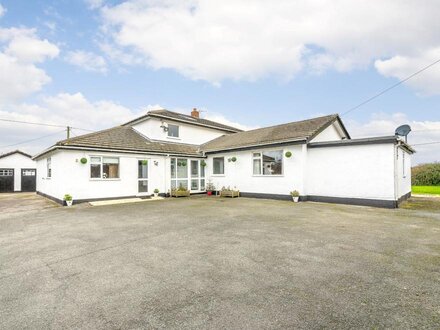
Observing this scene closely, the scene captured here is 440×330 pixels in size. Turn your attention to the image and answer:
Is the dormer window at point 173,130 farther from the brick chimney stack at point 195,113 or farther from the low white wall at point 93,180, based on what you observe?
the brick chimney stack at point 195,113

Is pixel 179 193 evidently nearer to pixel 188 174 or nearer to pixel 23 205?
pixel 188 174

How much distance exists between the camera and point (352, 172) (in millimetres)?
11719

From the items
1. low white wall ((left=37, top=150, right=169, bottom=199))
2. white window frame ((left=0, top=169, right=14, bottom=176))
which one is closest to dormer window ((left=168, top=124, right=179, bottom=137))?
low white wall ((left=37, top=150, right=169, bottom=199))

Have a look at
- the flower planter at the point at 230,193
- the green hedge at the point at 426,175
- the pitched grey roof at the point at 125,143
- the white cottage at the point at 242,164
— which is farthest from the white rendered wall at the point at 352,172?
the green hedge at the point at 426,175

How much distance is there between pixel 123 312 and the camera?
2770 mm

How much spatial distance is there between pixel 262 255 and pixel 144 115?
15.3 meters

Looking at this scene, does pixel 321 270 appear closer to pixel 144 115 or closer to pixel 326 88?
pixel 144 115

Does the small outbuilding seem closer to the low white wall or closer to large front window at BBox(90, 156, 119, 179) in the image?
the low white wall

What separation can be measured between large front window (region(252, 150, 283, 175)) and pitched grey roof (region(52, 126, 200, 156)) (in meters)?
4.71

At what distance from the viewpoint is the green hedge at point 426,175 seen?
24.4m

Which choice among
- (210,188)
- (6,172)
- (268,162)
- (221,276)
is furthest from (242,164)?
(6,172)

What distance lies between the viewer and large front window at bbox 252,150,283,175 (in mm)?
13915

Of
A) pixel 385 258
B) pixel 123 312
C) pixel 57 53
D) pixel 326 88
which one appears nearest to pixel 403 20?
pixel 326 88

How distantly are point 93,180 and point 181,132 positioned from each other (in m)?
7.67
